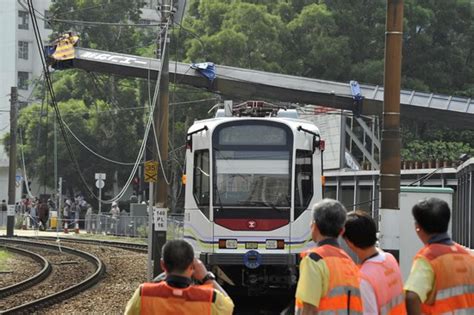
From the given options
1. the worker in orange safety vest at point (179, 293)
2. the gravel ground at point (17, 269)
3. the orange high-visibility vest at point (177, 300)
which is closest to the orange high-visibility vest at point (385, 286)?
the worker in orange safety vest at point (179, 293)

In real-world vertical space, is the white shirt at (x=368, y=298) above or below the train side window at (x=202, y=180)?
below

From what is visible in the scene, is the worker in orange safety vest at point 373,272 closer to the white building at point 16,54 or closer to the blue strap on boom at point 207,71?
the blue strap on boom at point 207,71

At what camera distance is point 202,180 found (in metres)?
16.7

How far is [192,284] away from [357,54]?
146ft

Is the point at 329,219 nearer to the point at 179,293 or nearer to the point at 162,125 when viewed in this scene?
the point at 179,293

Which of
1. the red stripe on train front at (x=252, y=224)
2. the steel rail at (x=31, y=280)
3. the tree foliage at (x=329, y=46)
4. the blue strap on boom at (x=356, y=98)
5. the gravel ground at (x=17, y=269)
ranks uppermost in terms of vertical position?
the tree foliage at (x=329, y=46)

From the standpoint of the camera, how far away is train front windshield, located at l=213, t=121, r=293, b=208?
1636cm

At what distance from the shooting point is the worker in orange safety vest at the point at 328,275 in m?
5.85

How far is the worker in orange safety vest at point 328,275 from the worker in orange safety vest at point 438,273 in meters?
0.40

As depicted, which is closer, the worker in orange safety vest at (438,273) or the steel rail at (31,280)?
the worker in orange safety vest at (438,273)

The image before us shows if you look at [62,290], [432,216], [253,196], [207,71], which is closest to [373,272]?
[432,216]

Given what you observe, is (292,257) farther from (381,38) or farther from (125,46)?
(125,46)

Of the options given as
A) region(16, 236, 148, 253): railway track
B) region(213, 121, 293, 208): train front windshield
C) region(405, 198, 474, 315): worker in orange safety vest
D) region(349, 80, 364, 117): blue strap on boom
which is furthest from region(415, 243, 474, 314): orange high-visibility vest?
region(16, 236, 148, 253): railway track

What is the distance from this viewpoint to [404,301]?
20.0ft
